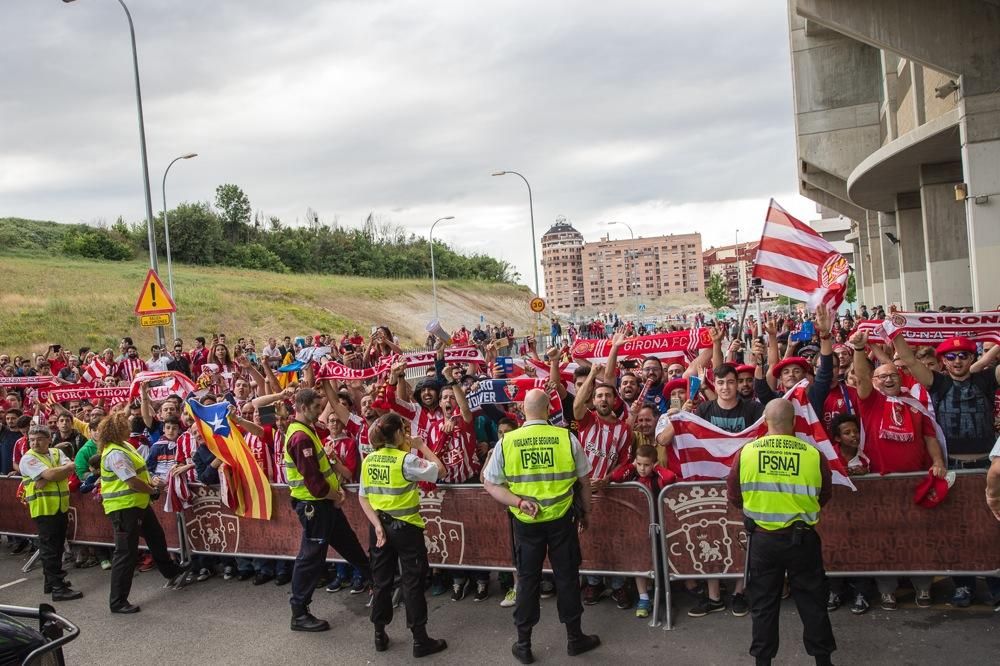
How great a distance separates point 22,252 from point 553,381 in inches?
2683

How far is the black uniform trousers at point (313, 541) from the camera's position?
661 centimetres

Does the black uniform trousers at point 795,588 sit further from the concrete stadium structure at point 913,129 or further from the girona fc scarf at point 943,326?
the concrete stadium structure at point 913,129

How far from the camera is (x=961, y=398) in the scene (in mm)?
6508

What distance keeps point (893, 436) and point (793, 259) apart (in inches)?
85.3

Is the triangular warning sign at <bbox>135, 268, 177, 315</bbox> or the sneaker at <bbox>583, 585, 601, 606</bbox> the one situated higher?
the triangular warning sign at <bbox>135, 268, 177, 315</bbox>

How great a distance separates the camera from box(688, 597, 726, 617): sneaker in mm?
6339

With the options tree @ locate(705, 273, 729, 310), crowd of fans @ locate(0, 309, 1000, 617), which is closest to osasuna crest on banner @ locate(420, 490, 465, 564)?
crowd of fans @ locate(0, 309, 1000, 617)

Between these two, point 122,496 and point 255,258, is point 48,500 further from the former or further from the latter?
point 255,258

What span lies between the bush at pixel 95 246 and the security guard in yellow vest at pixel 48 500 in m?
68.3

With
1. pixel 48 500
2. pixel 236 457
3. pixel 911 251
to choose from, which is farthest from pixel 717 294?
pixel 48 500

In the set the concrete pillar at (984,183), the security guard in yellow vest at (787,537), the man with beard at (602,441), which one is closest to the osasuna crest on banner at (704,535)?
the man with beard at (602,441)

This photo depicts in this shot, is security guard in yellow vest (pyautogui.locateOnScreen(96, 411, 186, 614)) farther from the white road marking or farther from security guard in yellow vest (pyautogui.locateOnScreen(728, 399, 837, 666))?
security guard in yellow vest (pyautogui.locateOnScreen(728, 399, 837, 666))

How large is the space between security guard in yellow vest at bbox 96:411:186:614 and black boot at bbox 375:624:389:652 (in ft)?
8.72

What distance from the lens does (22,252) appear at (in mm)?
63812
